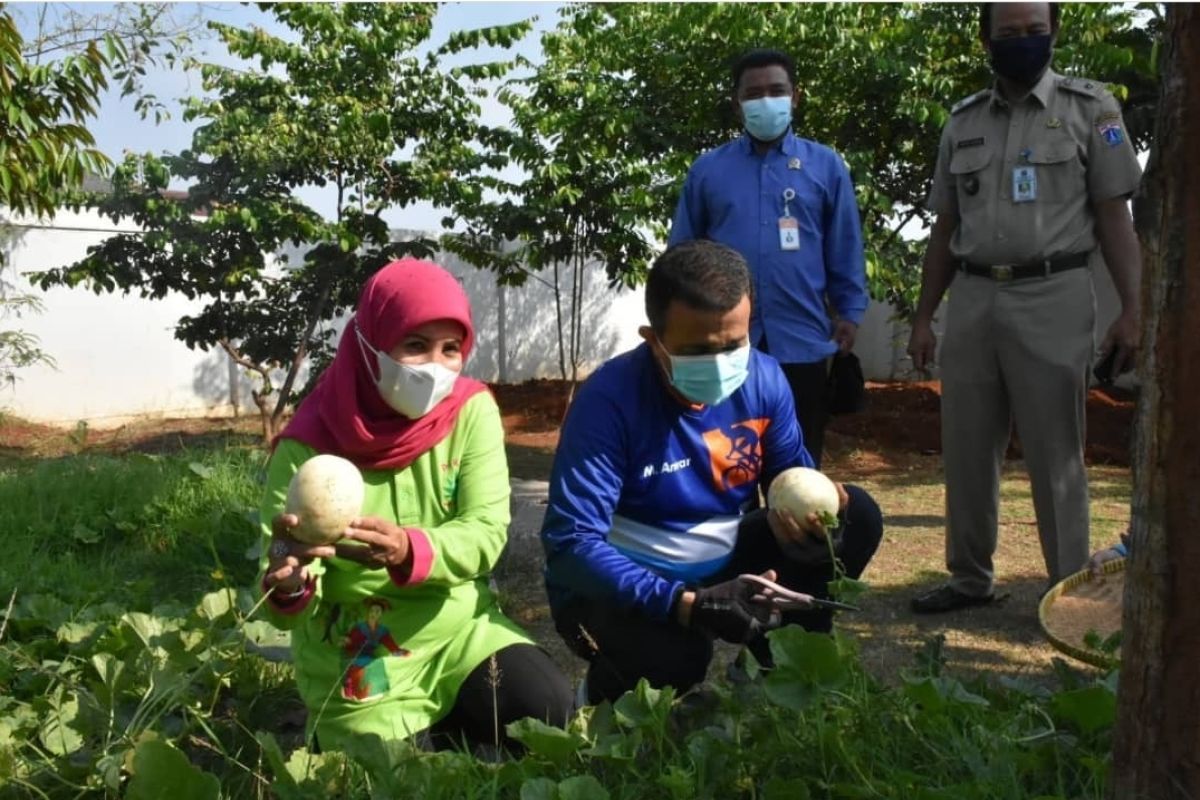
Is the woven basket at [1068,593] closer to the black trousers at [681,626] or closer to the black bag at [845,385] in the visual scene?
the black trousers at [681,626]

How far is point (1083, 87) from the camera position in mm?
3809

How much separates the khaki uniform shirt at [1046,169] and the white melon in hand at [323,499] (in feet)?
8.26

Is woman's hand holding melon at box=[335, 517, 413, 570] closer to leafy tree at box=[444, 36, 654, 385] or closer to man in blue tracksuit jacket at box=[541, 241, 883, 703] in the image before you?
man in blue tracksuit jacket at box=[541, 241, 883, 703]

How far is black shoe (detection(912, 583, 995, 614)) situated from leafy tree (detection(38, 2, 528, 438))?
540 cm

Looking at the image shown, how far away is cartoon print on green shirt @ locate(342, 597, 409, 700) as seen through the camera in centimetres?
242

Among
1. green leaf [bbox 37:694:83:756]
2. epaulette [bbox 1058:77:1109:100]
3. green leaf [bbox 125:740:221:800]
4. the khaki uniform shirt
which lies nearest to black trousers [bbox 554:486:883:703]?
green leaf [bbox 125:740:221:800]

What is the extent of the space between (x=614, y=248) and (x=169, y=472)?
14.4 feet

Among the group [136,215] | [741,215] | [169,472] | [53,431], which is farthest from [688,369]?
[53,431]

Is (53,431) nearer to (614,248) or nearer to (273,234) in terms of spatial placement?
(273,234)

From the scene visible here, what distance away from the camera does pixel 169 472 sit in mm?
5500

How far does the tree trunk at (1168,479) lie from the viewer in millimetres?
1473

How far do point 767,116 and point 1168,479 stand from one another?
108 inches

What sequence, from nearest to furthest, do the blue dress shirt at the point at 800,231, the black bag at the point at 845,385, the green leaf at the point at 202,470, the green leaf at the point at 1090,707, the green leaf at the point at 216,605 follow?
1. the green leaf at the point at 1090,707
2. the green leaf at the point at 216,605
3. the blue dress shirt at the point at 800,231
4. the black bag at the point at 845,385
5. the green leaf at the point at 202,470

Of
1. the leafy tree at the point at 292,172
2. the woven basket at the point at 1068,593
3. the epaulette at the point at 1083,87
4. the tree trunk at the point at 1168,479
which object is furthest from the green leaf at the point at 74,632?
the leafy tree at the point at 292,172
